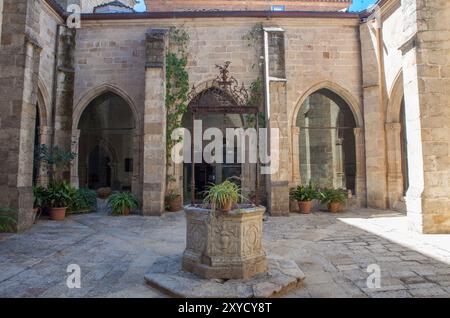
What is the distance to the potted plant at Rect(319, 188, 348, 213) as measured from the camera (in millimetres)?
8812

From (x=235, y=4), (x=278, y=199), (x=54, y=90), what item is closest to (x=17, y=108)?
(x=54, y=90)

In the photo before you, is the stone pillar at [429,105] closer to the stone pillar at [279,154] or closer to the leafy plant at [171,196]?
the stone pillar at [279,154]

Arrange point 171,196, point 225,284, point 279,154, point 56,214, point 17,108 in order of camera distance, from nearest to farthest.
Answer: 1. point 225,284
2. point 17,108
3. point 56,214
4. point 279,154
5. point 171,196

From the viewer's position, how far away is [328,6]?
59.3ft

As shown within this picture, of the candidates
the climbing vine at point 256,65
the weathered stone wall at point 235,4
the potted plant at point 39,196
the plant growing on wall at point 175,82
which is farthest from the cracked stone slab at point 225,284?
the weathered stone wall at point 235,4

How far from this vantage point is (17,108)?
6164 millimetres

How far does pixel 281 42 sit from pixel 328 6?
11724 millimetres

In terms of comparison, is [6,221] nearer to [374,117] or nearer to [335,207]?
[335,207]

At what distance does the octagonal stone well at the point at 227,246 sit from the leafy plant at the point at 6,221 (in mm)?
4313

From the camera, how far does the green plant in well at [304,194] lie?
8727 millimetres

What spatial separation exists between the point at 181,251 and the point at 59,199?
4688mm

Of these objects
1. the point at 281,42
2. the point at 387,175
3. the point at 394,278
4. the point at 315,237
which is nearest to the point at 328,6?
the point at 281,42

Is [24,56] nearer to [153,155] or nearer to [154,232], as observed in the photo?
[153,155]

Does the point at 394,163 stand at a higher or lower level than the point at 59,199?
higher
